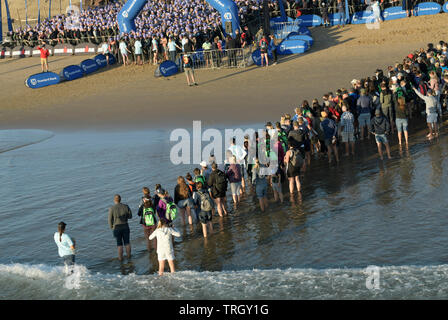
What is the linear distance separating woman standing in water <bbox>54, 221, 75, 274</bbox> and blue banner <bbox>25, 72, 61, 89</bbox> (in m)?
22.7

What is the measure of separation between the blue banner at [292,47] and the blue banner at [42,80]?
39.1 feet

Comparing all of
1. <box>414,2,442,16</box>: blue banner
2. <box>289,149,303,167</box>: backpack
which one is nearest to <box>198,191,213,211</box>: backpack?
<box>289,149,303,167</box>: backpack

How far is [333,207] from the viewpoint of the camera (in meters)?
14.3

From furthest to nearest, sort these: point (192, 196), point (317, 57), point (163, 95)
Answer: point (317, 57) → point (163, 95) → point (192, 196)

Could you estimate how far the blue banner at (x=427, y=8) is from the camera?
115ft

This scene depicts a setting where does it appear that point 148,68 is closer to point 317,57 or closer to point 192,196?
point 317,57

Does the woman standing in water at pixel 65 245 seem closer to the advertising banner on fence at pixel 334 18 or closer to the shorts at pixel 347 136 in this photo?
the shorts at pixel 347 136

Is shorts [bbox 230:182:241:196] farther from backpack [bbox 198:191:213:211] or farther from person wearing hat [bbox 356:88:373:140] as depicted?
person wearing hat [bbox 356:88:373:140]

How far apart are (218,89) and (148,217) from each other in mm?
16181

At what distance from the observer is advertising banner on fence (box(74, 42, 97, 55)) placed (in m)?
39.2

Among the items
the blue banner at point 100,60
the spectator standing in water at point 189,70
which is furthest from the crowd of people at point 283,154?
the blue banner at point 100,60
